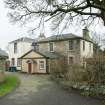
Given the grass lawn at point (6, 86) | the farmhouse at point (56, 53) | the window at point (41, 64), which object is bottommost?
the grass lawn at point (6, 86)

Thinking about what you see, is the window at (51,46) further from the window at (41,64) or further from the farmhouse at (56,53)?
the window at (41,64)

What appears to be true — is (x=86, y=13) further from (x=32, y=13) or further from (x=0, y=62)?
(x=0, y=62)

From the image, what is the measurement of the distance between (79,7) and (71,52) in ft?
76.3

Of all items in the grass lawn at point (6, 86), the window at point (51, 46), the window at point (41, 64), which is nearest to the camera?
the grass lawn at point (6, 86)

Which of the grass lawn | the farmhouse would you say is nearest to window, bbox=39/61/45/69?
the farmhouse

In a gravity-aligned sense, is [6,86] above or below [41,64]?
below

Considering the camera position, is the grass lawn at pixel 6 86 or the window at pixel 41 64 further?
the window at pixel 41 64

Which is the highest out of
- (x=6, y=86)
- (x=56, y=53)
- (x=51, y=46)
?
(x=51, y=46)

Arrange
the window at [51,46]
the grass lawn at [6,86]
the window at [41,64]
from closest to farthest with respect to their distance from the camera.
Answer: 1. the grass lawn at [6,86]
2. the window at [41,64]
3. the window at [51,46]

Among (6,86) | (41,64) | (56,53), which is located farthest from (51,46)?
(6,86)

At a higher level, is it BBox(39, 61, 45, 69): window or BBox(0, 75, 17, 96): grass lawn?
BBox(39, 61, 45, 69): window

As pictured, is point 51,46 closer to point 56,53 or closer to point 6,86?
point 56,53

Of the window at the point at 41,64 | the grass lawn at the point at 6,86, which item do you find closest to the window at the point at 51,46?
the window at the point at 41,64

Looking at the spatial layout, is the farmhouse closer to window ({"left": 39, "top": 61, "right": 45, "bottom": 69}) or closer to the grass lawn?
window ({"left": 39, "top": 61, "right": 45, "bottom": 69})
